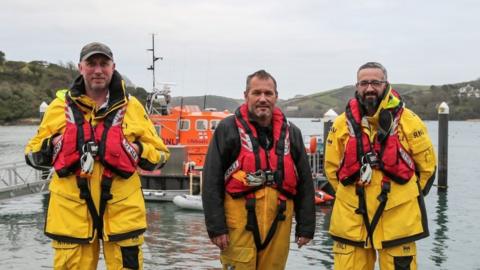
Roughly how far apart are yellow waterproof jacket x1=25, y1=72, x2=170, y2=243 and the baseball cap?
174 millimetres

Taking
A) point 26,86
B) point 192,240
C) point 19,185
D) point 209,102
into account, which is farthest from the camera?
point 26,86

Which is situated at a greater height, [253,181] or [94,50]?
[94,50]

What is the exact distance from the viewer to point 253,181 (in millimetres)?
3998

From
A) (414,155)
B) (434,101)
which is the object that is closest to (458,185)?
(414,155)

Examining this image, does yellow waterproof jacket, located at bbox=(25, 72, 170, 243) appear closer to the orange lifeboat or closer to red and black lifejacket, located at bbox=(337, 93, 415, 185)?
red and black lifejacket, located at bbox=(337, 93, 415, 185)

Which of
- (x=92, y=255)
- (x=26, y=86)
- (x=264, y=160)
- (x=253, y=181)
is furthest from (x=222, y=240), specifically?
(x=26, y=86)

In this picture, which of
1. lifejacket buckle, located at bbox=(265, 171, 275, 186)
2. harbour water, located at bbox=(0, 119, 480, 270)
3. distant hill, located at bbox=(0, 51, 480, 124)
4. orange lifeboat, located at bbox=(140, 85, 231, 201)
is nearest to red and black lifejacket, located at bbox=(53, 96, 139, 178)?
lifejacket buckle, located at bbox=(265, 171, 275, 186)

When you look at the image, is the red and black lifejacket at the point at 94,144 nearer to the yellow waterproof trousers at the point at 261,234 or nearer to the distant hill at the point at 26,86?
the yellow waterproof trousers at the point at 261,234

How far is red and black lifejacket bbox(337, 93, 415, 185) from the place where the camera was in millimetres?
4109

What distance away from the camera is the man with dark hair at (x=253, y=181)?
4047 mm

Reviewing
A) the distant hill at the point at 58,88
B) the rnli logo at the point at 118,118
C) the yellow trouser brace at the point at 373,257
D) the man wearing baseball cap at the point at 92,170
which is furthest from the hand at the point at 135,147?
the distant hill at the point at 58,88

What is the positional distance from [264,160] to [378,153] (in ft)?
2.66

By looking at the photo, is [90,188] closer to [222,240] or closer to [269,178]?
[222,240]

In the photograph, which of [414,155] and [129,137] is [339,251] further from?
[129,137]
